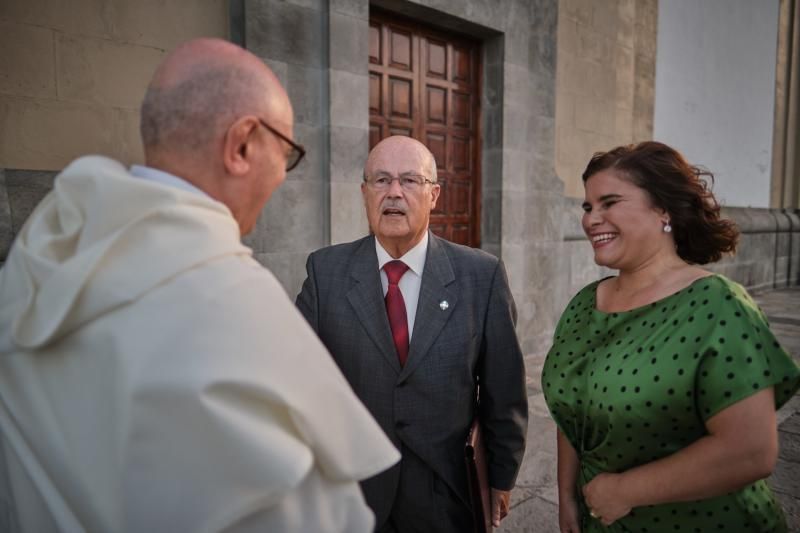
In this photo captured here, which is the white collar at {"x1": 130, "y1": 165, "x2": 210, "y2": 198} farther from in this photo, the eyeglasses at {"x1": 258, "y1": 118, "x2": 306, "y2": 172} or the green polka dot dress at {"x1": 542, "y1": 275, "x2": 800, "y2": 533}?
the green polka dot dress at {"x1": 542, "y1": 275, "x2": 800, "y2": 533}

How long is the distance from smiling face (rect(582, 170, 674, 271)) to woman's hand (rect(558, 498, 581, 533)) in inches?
32.3

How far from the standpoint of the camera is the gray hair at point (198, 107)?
104cm

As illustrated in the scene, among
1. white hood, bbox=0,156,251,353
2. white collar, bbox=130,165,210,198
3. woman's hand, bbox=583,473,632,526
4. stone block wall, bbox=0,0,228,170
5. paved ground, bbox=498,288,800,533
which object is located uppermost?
stone block wall, bbox=0,0,228,170

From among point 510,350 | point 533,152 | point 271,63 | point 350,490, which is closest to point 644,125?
point 533,152

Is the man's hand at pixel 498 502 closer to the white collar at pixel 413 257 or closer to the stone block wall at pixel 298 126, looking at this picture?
the white collar at pixel 413 257

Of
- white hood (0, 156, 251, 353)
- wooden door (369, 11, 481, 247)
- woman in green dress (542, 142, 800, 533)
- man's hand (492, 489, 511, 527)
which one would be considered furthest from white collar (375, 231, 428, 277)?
wooden door (369, 11, 481, 247)

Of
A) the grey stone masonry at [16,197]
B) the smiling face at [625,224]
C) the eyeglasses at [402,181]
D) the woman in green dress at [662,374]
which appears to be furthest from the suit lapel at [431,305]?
the grey stone masonry at [16,197]

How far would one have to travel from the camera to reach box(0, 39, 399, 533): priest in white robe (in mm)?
825

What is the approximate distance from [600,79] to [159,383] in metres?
7.29

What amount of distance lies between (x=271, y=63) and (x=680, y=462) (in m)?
3.44

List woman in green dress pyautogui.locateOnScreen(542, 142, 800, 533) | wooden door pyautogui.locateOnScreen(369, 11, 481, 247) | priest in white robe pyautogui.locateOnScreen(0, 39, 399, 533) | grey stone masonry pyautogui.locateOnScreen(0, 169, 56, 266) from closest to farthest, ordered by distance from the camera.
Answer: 1. priest in white robe pyautogui.locateOnScreen(0, 39, 399, 533)
2. woman in green dress pyautogui.locateOnScreen(542, 142, 800, 533)
3. grey stone masonry pyautogui.locateOnScreen(0, 169, 56, 266)
4. wooden door pyautogui.locateOnScreen(369, 11, 481, 247)

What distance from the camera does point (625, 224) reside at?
1.80m

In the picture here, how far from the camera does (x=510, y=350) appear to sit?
203cm

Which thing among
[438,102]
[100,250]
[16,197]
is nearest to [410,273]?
[100,250]
